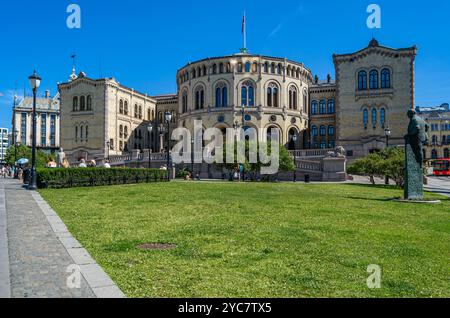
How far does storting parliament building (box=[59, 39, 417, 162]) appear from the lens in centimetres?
5322

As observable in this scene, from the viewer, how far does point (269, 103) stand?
59812mm

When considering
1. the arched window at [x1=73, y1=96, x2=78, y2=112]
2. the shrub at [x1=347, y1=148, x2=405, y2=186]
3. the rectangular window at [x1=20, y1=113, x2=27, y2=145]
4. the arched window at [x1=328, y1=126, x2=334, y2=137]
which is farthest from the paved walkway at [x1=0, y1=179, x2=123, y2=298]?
the rectangular window at [x1=20, y1=113, x2=27, y2=145]

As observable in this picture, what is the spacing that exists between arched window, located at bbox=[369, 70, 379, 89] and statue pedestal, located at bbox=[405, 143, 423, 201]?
3907cm

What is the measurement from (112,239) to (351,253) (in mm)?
4911

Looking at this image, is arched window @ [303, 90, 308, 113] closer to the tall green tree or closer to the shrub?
the tall green tree

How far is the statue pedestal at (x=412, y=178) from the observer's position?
18.2 metres

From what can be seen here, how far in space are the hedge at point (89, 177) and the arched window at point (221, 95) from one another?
32989 mm

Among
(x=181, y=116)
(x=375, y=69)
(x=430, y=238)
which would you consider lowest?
(x=430, y=238)

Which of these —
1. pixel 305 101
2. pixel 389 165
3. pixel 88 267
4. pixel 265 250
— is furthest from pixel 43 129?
pixel 265 250

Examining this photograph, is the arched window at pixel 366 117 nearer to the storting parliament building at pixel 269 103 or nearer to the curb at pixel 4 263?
the storting parliament building at pixel 269 103

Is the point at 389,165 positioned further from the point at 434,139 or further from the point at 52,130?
the point at 52,130

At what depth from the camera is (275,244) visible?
7.62 m

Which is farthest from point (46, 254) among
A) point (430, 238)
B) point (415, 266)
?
point (430, 238)
